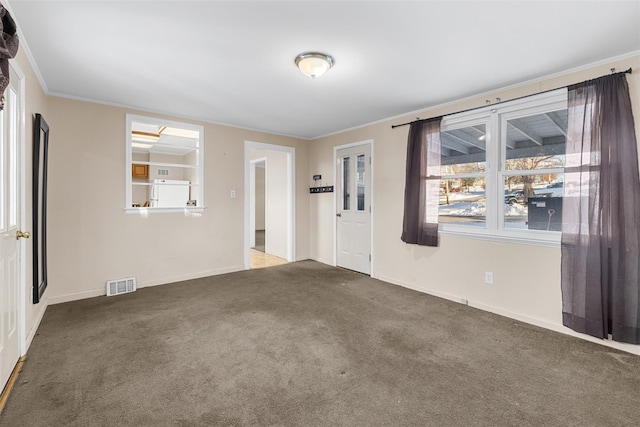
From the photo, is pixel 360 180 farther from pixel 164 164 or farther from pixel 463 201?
pixel 164 164

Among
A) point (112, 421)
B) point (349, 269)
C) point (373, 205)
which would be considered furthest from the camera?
point (349, 269)

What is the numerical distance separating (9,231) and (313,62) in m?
2.53

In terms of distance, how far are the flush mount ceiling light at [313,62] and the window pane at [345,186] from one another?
266 centimetres

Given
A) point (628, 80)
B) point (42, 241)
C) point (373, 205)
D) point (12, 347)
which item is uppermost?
point (628, 80)

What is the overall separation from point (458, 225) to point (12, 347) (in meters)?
4.24

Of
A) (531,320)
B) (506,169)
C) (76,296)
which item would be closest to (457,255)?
(531,320)

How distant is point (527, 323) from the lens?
9.96ft

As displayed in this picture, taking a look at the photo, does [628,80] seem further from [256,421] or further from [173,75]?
[173,75]

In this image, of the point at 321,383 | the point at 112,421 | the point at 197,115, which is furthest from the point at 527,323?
the point at 197,115

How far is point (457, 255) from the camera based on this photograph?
12.0 feet

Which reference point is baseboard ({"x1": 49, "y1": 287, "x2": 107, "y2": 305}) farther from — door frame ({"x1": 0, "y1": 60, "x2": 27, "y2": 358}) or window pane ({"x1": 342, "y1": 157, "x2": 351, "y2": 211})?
window pane ({"x1": 342, "y1": 157, "x2": 351, "y2": 211})

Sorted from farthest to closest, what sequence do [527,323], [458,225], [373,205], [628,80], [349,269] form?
[349,269], [373,205], [458,225], [527,323], [628,80]

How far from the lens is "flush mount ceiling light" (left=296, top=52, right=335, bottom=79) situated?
251 centimetres

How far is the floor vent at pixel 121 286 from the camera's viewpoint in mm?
3796
